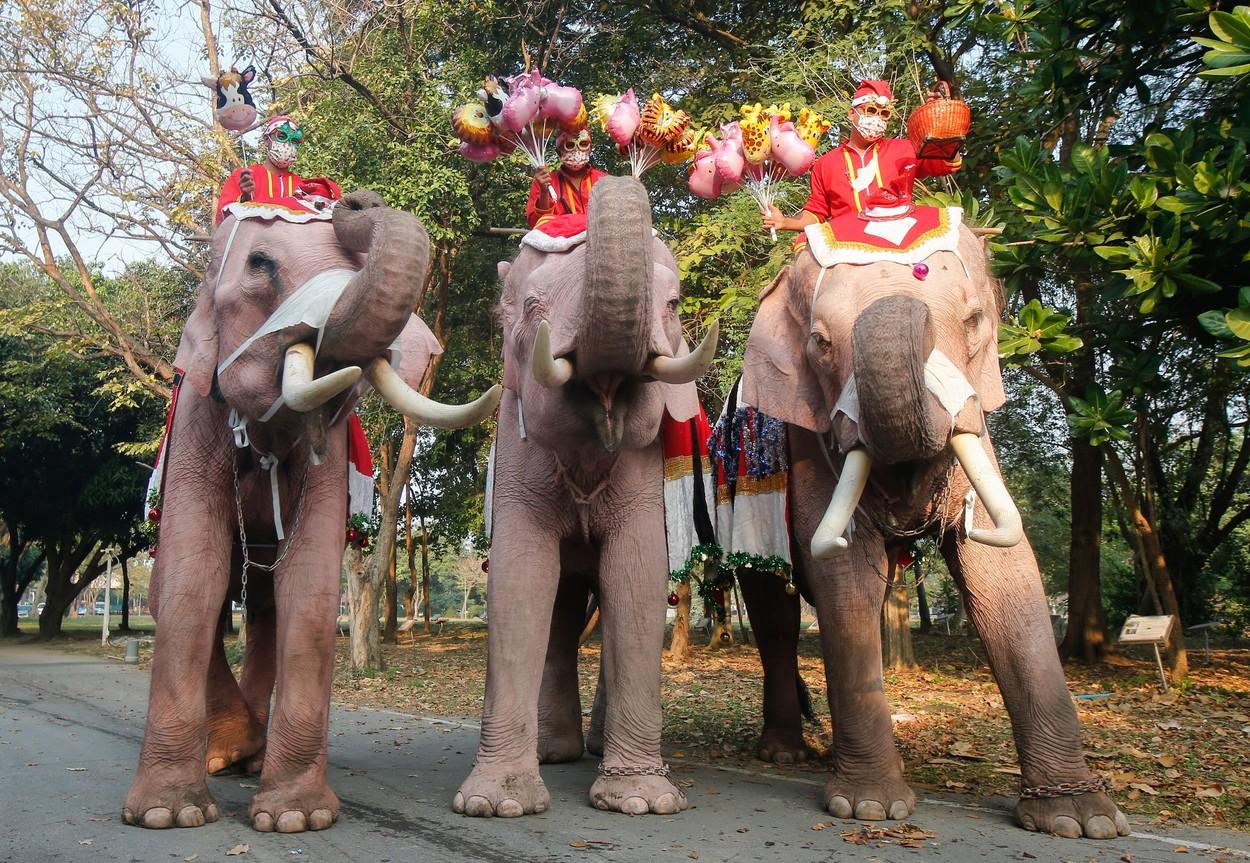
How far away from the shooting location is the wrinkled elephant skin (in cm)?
509

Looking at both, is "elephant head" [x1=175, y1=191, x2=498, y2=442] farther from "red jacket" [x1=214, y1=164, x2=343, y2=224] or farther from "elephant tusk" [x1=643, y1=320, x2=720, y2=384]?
"elephant tusk" [x1=643, y1=320, x2=720, y2=384]

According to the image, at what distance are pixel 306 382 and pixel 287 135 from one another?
2.34 meters

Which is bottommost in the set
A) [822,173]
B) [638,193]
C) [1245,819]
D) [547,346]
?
[1245,819]

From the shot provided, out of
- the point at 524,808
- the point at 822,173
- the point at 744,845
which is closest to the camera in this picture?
the point at 744,845

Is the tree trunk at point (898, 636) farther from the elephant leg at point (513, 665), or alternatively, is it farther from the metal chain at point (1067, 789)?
the elephant leg at point (513, 665)

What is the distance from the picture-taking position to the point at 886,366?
4.71 meters

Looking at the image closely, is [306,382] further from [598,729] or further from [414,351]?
[598,729]

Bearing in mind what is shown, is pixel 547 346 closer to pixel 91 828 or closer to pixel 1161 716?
pixel 91 828

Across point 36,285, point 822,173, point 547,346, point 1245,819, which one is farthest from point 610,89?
point 36,285

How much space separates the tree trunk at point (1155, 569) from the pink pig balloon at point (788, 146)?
7145 mm

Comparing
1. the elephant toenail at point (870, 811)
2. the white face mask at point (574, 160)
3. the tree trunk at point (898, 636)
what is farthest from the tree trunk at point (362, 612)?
the elephant toenail at point (870, 811)

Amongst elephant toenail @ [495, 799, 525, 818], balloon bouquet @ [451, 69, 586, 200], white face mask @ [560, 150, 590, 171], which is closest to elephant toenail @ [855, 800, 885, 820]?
elephant toenail @ [495, 799, 525, 818]

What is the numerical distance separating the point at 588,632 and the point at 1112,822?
17.8 m

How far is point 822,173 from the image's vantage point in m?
6.81
